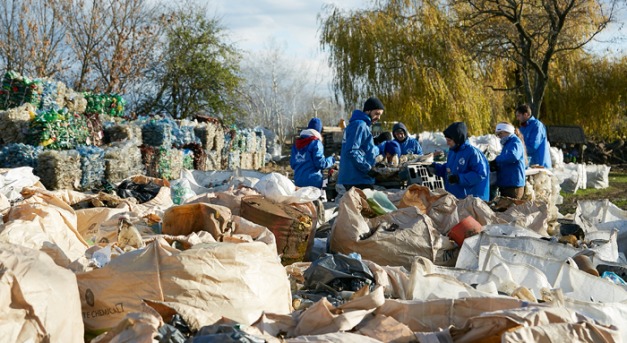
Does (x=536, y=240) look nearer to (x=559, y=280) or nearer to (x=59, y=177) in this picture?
(x=559, y=280)

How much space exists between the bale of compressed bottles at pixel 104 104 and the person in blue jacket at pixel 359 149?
11.1 meters

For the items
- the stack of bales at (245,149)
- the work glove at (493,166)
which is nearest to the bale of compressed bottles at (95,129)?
the stack of bales at (245,149)

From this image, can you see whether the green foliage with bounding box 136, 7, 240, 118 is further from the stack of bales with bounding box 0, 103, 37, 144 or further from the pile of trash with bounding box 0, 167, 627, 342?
the pile of trash with bounding box 0, 167, 627, 342

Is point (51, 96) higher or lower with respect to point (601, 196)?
higher

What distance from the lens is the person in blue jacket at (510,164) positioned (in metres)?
8.38

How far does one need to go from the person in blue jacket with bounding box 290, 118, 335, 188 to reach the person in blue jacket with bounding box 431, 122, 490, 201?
5.13 ft

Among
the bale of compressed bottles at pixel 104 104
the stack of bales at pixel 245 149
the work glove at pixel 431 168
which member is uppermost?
the bale of compressed bottles at pixel 104 104

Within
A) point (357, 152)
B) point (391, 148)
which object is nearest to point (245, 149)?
point (391, 148)

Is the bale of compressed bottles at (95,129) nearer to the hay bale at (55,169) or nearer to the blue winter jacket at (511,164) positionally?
the hay bale at (55,169)

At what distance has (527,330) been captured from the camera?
2.82m

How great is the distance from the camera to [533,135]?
10633mm

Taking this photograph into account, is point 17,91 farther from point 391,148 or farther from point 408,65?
point 408,65

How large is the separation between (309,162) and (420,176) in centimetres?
132

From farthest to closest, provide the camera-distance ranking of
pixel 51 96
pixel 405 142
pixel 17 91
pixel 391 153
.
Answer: pixel 51 96 → pixel 17 91 → pixel 405 142 → pixel 391 153
